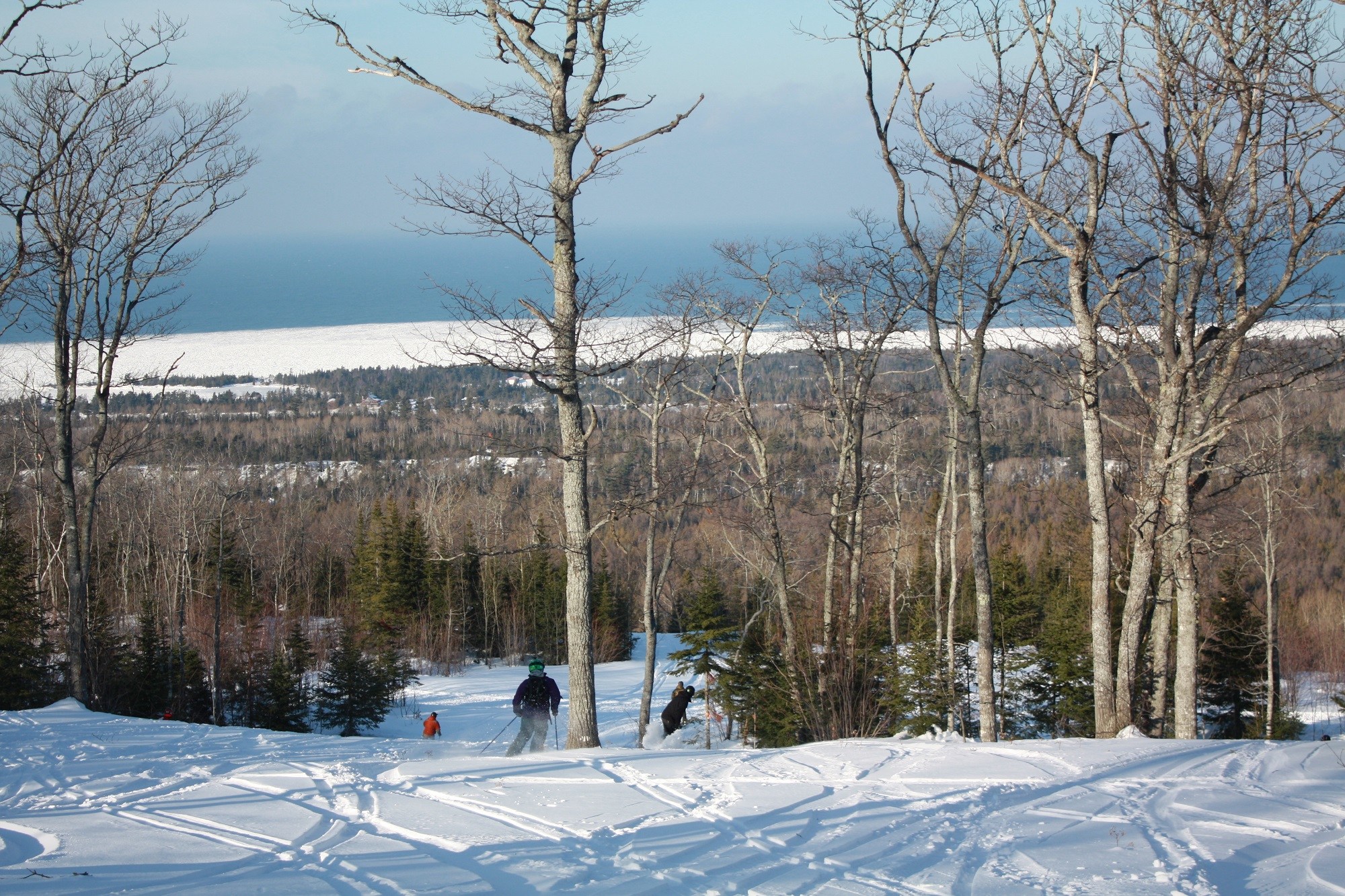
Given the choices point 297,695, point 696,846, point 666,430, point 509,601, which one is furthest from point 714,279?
point 509,601

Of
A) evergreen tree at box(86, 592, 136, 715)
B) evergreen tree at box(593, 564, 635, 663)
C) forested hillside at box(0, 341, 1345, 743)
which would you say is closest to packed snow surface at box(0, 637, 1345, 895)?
forested hillside at box(0, 341, 1345, 743)

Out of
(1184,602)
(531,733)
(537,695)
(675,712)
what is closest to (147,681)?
(675,712)

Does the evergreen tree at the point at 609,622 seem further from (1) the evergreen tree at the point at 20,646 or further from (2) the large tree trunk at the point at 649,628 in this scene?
(2) the large tree trunk at the point at 649,628

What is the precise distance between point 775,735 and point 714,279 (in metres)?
7.80

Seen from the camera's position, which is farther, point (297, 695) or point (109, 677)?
point (297, 695)

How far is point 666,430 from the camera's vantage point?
16.9m

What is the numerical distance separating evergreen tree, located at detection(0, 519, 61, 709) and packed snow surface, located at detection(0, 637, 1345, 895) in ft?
46.8

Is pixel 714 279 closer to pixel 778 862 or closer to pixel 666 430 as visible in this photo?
pixel 666 430

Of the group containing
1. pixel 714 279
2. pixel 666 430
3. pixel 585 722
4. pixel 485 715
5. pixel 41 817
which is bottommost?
pixel 485 715

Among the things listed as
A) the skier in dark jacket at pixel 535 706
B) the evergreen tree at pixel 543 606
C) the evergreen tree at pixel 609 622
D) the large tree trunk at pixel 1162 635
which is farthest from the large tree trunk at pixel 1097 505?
the evergreen tree at pixel 543 606

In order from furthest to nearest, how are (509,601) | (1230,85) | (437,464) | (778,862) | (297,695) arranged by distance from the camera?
(437,464) → (509,601) → (297,695) → (1230,85) → (778,862)

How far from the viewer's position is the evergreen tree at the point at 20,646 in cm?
1809

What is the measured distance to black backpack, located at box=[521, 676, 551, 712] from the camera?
362 inches

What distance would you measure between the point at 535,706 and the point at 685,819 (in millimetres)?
4783
